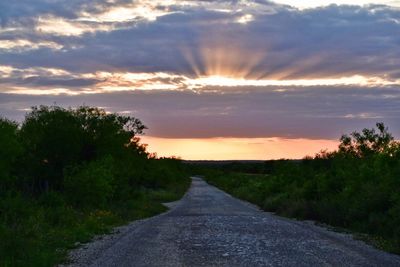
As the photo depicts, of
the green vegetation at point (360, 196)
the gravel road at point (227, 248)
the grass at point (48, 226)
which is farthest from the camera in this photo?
the green vegetation at point (360, 196)

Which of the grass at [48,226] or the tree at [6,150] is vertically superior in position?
the tree at [6,150]

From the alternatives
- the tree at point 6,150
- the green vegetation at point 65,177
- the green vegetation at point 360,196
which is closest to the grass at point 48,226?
the green vegetation at point 65,177

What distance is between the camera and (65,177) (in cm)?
3331

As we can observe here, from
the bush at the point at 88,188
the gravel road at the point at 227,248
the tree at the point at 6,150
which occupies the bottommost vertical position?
the gravel road at the point at 227,248

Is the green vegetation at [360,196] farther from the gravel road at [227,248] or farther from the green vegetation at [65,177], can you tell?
the green vegetation at [65,177]

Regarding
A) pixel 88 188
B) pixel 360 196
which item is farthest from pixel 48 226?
pixel 360 196

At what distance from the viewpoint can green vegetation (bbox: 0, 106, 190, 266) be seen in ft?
74.4

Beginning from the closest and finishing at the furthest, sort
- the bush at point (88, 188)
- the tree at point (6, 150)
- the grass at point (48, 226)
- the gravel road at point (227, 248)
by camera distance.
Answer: the grass at point (48, 226) < the gravel road at point (227, 248) < the tree at point (6, 150) < the bush at point (88, 188)

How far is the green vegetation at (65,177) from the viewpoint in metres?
22.7

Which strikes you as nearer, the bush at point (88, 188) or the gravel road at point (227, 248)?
the gravel road at point (227, 248)

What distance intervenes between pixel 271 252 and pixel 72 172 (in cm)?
1998

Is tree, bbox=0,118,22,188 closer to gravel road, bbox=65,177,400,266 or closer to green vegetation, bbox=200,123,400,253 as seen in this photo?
gravel road, bbox=65,177,400,266

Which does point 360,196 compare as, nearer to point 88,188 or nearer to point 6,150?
point 88,188

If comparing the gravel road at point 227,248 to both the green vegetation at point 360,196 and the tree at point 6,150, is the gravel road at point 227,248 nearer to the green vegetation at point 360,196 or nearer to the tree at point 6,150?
the green vegetation at point 360,196
